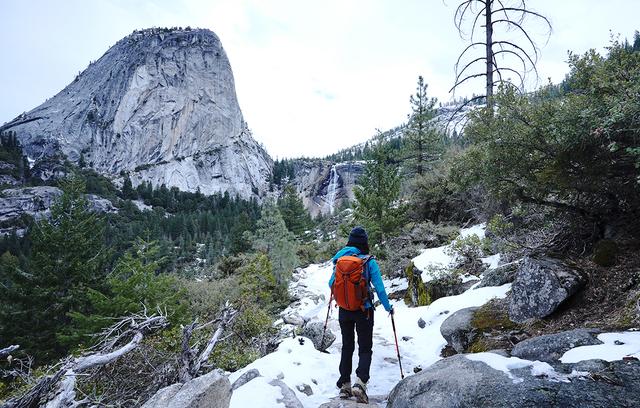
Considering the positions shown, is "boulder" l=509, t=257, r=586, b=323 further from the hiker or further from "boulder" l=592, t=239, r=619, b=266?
the hiker

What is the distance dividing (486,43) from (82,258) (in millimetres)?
20449

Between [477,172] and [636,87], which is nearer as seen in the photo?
[636,87]

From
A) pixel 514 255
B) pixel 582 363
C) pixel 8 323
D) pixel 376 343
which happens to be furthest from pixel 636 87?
pixel 8 323

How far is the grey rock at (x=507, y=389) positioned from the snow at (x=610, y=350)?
0.59 ft

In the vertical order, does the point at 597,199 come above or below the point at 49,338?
above

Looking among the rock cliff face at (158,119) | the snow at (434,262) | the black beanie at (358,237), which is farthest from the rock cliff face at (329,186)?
the black beanie at (358,237)

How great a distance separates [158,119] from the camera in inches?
4712

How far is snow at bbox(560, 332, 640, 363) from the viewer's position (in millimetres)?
3031

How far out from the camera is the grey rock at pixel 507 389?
2588mm

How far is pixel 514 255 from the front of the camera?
24.6 feet

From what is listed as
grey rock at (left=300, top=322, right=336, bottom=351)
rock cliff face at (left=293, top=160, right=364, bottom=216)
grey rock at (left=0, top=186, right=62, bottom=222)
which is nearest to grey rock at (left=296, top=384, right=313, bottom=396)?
grey rock at (left=300, top=322, right=336, bottom=351)

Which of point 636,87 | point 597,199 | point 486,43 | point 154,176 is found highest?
point 154,176

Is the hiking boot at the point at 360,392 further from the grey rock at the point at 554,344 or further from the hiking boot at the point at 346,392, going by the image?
the grey rock at the point at 554,344

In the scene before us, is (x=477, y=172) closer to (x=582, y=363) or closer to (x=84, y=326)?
(x=582, y=363)
